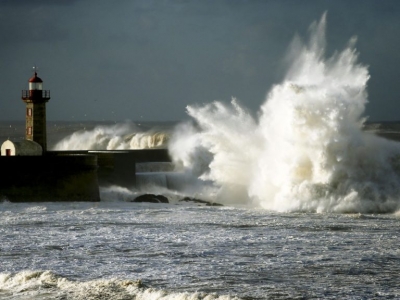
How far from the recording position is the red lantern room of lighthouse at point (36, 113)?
19.5 metres

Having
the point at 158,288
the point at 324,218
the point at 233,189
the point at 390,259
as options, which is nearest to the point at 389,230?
the point at 324,218

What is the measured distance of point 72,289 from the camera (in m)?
8.29

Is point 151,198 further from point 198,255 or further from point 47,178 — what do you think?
point 198,255

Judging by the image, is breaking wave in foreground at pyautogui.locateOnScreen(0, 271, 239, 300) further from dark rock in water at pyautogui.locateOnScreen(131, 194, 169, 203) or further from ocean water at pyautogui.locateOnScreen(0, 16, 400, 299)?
dark rock in water at pyautogui.locateOnScreen(131, 194, 169, 203)

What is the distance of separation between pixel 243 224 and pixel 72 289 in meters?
5.58

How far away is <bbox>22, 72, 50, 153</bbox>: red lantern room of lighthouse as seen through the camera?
767 inches

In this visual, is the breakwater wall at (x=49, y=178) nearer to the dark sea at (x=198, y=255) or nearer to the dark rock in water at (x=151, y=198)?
the dark rock in water at (x=151, y=198)

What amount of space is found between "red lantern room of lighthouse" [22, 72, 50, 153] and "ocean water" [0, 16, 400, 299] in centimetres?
195

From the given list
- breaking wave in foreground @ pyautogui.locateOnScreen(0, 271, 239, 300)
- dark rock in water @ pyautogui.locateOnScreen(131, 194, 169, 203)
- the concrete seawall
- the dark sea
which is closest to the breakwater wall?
the concrete seawall

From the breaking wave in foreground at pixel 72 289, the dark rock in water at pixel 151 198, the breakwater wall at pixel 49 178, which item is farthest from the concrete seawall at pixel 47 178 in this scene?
the breaking wave in foreground at pixel 72 289

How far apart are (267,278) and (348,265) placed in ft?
3.85

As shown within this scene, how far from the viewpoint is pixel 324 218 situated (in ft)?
47.5

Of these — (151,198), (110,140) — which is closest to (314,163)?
(151,198)

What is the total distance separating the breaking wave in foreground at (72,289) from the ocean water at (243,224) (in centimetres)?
2
